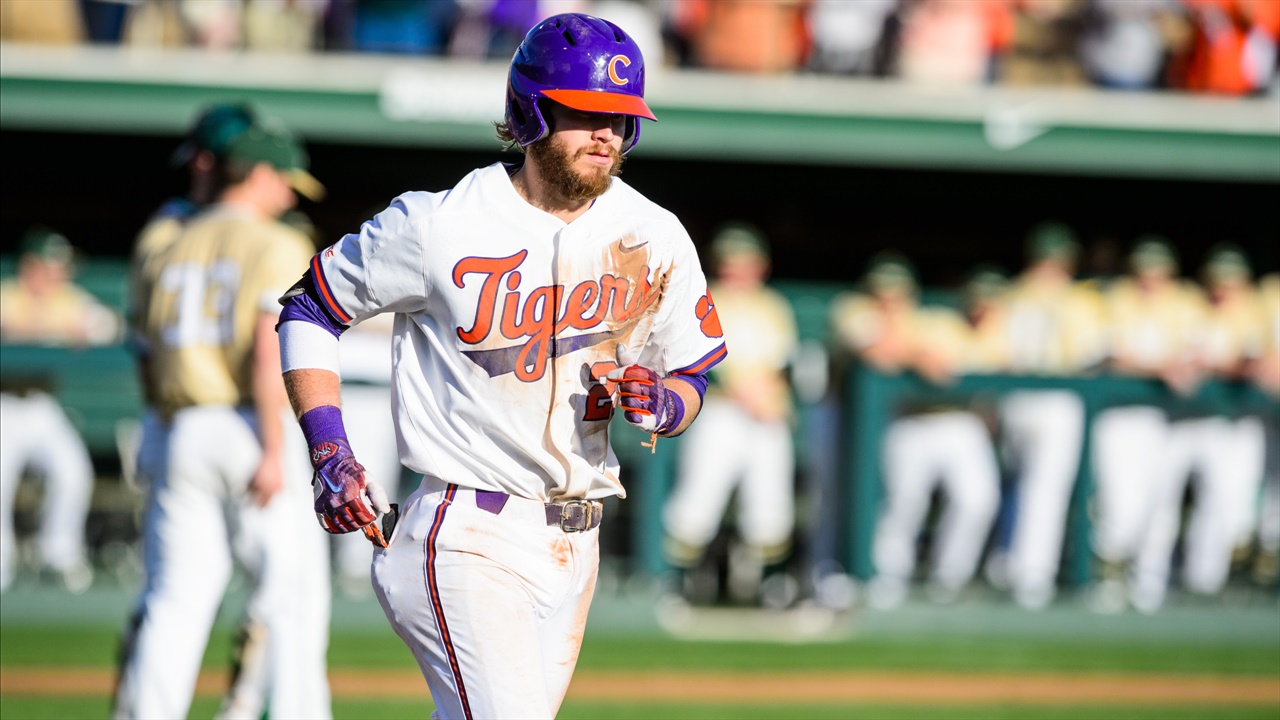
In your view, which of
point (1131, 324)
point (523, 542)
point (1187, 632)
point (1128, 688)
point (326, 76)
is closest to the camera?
point (523, 542)

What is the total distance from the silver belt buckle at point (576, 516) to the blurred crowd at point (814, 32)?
25.4ft

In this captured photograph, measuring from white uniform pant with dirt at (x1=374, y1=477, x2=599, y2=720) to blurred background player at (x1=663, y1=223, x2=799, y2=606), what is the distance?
5112 millimetres

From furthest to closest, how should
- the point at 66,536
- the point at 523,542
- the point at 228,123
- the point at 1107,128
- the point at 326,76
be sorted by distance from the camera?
the point at 1107,128, the point at 326,76, the point at 66,536, the point at 228,123, the point at 523,542

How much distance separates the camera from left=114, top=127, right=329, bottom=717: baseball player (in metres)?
4.04

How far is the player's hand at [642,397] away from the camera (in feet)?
9.19

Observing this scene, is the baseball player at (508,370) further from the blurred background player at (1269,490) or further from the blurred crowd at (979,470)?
the blurred background player at (1269,490)

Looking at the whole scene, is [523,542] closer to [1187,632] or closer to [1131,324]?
[1187,632]

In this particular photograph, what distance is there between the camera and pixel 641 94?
2910 millimetres

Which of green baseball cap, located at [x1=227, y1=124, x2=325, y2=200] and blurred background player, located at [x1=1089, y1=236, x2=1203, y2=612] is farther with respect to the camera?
blurred background player, located at [x1=1089, y1=236, x2=1203, y2=612]

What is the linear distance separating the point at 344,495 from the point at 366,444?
17.1 feet

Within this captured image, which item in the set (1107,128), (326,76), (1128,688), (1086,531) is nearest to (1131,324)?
(1086,531)

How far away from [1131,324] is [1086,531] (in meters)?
1.65

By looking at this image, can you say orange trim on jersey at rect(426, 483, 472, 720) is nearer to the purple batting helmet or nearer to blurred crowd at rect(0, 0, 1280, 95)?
the purple batting helmet

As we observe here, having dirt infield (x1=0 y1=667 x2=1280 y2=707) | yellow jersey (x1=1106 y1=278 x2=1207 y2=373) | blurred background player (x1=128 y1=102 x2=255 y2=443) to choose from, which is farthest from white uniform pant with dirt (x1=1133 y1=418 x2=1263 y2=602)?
blurred background player (x1=128 y1=102 x2=255 y2=443)
